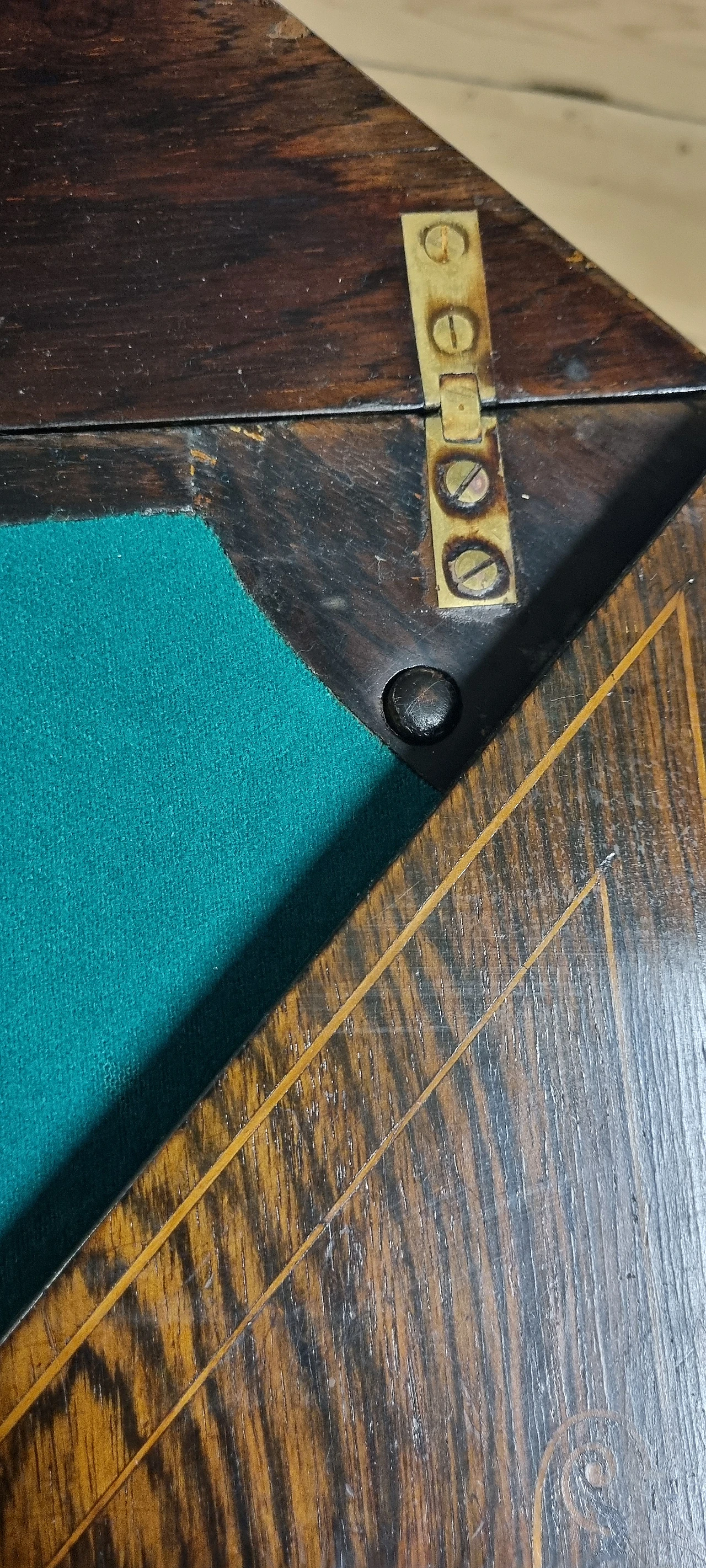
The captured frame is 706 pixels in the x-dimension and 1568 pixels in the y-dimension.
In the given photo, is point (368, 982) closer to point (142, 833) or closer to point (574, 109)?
point (142, 833)

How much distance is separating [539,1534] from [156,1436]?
9.3 inches

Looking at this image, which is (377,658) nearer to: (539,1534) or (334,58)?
(334,58)

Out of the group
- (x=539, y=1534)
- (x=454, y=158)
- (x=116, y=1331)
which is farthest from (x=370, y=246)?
(x=539, y=1534)

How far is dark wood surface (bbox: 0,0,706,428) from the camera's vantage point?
82 centimetres

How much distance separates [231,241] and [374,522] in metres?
0.22

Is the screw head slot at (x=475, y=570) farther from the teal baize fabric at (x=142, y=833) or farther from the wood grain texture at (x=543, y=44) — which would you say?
the wood grain texture at (x=543, y=44)

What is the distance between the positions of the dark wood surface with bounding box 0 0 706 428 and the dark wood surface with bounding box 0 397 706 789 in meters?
0.03

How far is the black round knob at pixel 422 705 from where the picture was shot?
81cm

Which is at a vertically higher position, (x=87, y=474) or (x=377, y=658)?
(x=87, y=474)

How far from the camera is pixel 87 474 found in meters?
0.82

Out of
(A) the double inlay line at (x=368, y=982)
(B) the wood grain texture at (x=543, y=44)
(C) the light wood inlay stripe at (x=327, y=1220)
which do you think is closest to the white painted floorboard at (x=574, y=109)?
(B) the wood grain texture at (x=543, y=44)

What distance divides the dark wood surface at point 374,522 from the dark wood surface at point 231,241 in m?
0.03

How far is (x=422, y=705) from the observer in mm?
817

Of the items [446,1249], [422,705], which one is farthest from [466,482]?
[446,1249]
